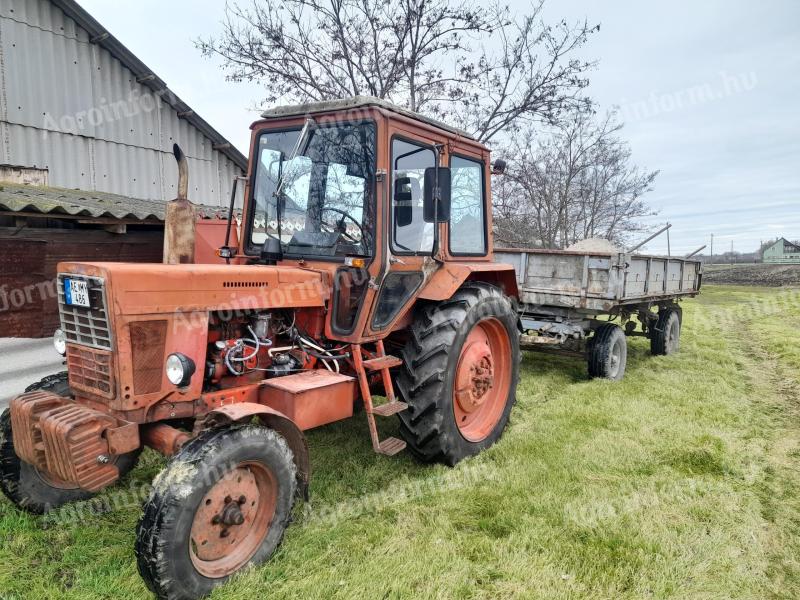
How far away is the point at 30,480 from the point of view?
2.96 metres

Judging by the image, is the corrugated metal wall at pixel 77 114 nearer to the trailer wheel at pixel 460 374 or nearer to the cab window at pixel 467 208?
the cab window at pixel 467 208

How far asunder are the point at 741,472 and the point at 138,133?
7428mm

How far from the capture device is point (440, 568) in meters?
2.60

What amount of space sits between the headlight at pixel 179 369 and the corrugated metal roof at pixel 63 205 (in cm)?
251

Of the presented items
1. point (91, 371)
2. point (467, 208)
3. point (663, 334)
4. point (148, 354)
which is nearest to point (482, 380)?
point (467, 208)

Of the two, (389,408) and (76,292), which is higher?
(76,292)

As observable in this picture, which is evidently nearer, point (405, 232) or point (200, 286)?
point (200, 286)

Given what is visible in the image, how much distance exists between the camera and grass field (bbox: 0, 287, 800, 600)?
250 cm

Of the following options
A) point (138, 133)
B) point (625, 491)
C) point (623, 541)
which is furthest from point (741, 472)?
point (138, 133)

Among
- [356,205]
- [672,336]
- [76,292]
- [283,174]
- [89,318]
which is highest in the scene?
[283,174]

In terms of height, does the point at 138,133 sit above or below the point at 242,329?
above

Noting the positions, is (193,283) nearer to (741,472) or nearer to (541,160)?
(741,472)

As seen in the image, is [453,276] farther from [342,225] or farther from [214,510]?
[214,510]

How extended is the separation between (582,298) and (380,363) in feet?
11.6
